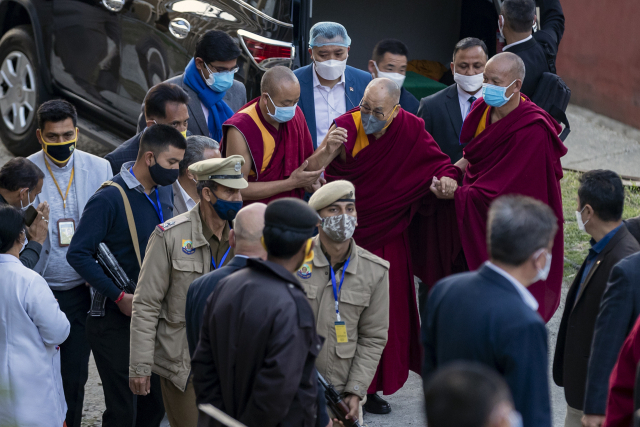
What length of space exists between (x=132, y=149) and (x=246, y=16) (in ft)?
4.87

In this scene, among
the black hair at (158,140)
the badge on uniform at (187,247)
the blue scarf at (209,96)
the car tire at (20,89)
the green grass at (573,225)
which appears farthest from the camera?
the car tire at (20,89)

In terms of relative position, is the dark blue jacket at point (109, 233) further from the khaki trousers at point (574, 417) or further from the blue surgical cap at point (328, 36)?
the khaki trousers at point (574, 417)

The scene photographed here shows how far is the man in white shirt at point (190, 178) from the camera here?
4.05 m

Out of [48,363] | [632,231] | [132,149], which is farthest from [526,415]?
[132,149]

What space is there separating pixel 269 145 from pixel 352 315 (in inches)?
51.8

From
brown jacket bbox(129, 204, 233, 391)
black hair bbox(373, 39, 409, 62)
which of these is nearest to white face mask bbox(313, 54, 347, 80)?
black hair bbox(373, 39, 409, 62)

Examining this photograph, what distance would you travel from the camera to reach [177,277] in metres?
3.39

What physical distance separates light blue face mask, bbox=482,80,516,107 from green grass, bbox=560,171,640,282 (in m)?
2.31

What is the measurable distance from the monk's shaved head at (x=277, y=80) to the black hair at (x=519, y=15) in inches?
73.6

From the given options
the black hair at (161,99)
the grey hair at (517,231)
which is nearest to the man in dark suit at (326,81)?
the black hair at (161,99)

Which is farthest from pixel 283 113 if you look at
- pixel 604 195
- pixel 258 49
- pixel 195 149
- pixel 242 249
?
pixel 604 195

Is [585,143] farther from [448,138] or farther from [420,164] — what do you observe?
[420,164]

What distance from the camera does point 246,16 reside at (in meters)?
5.27

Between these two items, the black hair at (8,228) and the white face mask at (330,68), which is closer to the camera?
the black hair at (8,228)
